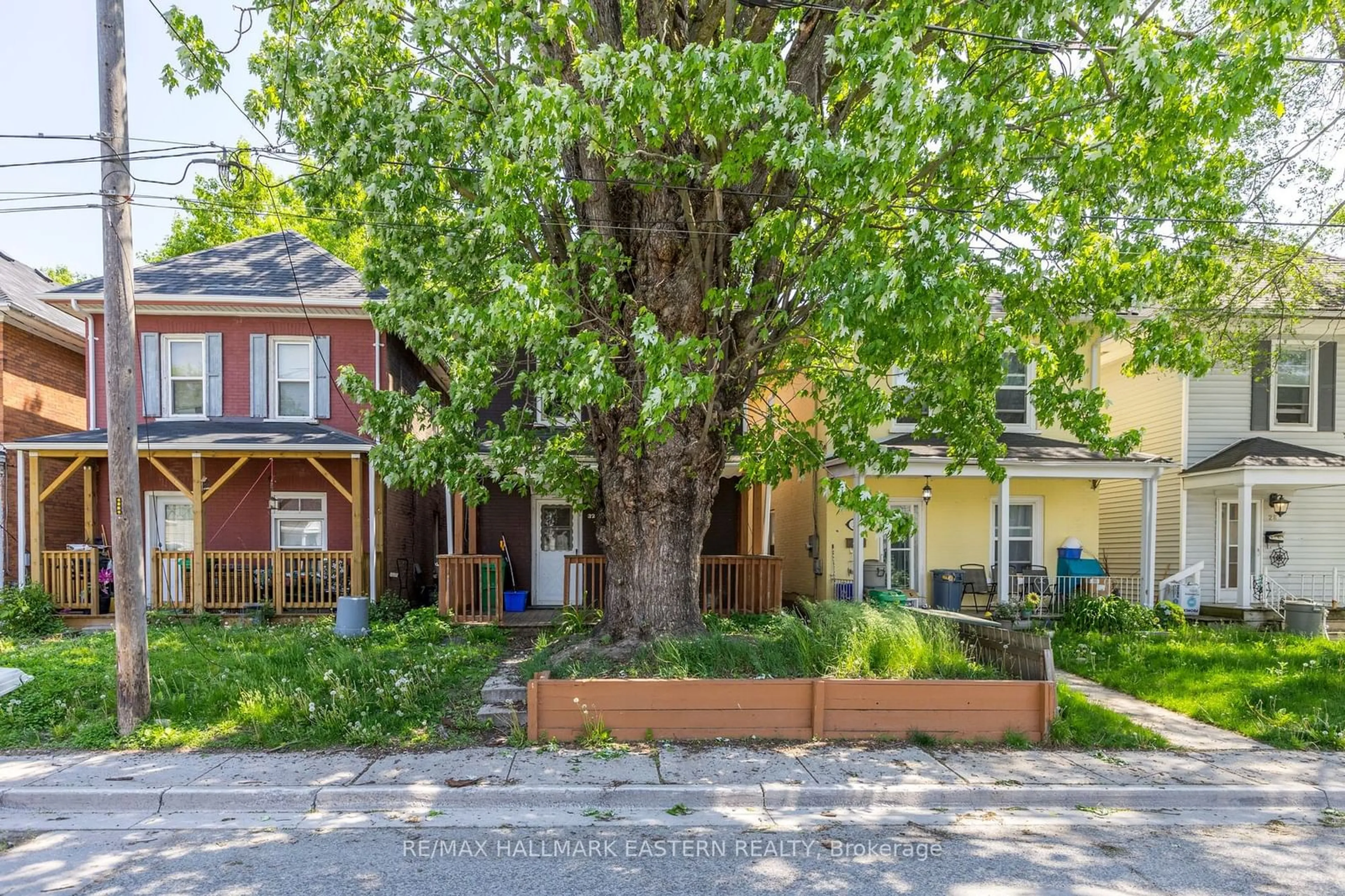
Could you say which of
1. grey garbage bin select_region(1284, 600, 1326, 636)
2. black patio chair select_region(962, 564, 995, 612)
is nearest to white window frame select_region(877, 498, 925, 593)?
black patio chair select_region(962, 564, 995, 612)

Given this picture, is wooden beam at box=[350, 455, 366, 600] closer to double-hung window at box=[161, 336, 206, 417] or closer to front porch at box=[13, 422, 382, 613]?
front porch at box=[13, 422, 382, 613]

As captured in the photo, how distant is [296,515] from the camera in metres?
14.6

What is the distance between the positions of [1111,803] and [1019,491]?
31.4 ft

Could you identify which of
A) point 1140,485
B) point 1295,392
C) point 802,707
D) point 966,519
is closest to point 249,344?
point 802,707

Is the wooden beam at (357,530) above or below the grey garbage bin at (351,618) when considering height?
above

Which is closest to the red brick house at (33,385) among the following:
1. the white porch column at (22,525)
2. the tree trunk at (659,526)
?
the white porch column at (22,525)

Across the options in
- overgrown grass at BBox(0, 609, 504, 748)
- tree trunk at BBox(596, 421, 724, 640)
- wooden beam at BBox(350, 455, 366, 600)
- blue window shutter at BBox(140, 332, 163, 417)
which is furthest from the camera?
blue window shutter at BBox(140, 332, 163, 417)

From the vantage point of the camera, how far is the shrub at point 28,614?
11.9 metres

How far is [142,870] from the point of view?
4.63m

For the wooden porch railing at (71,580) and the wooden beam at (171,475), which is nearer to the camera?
the wooden beam at (171,475)

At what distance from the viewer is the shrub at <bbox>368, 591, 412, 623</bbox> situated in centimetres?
1273

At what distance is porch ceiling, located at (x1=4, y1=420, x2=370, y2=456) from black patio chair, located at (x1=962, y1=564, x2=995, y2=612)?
10.5 metres

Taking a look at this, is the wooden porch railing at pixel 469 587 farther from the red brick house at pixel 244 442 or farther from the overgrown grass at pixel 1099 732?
the overgrown grass at pixel 1099 732

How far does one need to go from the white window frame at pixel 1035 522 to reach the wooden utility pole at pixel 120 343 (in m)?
13.1
